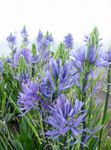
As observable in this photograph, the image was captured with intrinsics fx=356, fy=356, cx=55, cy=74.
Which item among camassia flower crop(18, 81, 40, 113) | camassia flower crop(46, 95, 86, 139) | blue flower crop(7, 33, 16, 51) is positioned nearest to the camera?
camassia flower crop(46, 95, 86, 139)

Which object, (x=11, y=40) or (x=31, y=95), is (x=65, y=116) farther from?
(x=11, y=40)

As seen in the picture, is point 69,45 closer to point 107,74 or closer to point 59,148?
point 107,74

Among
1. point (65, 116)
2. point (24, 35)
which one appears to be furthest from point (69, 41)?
point (65, 116)

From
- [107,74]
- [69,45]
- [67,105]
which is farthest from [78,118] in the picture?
[69,45]

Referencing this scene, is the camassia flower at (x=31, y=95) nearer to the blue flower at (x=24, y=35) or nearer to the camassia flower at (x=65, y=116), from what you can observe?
the camassia flower at (x=65, y=116)

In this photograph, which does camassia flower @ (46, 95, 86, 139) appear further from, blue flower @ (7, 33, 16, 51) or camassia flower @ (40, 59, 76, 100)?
blue flower @ (7, 33, 16, 51)

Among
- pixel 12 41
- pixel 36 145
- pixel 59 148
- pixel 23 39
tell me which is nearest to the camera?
pixel 59 148

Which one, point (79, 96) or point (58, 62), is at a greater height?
point (58, 62)

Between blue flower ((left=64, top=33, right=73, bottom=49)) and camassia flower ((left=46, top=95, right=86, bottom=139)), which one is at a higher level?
blue flower ((left=64, top=33, right=73, bottom=49))

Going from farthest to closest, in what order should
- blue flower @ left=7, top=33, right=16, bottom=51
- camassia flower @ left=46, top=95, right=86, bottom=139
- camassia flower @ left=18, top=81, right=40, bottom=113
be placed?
blue flower @ left=7, top=33, right=16, bottom=51, camassia flower @ left=18, top=81, right=40, bottom=113, camassia flower @ left=46, top=95, right=86, bottom=139

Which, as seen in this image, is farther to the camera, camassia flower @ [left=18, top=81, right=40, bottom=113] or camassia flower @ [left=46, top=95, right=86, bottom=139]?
camassia flower @ [left=18, top=81, right=40, bottom=113]

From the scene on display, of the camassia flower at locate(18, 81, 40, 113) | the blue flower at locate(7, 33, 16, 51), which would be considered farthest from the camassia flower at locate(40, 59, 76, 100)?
the blue flower at locate(7, 33, 16, 51)
